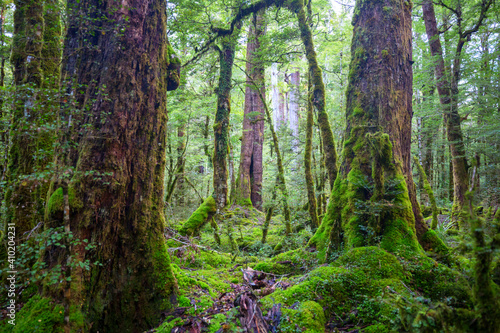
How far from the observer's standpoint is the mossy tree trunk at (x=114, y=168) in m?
2.82

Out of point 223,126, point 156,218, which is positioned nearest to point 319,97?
point 223,126

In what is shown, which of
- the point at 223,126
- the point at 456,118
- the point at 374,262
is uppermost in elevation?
the point at 456,118

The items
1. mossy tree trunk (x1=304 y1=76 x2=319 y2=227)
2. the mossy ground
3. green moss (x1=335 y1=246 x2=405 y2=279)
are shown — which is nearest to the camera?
the mossy ground

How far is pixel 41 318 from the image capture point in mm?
2475

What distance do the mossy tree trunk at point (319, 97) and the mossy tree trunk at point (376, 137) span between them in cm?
112

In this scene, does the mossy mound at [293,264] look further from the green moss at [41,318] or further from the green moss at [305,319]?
the green moss at [41,318]

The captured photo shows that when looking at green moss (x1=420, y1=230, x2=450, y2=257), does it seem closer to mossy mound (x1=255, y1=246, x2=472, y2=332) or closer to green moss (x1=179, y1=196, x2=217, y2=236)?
mossy mound (x1=255, y1=246, x2=472, y2=332)

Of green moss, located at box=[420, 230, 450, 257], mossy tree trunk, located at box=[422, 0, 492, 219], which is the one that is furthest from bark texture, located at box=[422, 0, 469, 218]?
green moss, located at box=[420, 230, 450, 257]

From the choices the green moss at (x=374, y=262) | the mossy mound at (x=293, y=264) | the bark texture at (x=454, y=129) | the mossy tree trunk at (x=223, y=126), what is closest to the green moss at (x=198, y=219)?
the mossy tree trunk at (x=223, y=126)

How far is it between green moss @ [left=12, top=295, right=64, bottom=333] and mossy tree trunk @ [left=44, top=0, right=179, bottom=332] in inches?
3.9

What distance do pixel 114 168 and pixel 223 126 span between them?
4.97m

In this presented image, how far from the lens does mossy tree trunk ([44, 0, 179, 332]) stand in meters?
2.82

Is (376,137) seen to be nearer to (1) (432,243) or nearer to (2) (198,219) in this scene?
(1) (432,243)

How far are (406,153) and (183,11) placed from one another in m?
6.69
